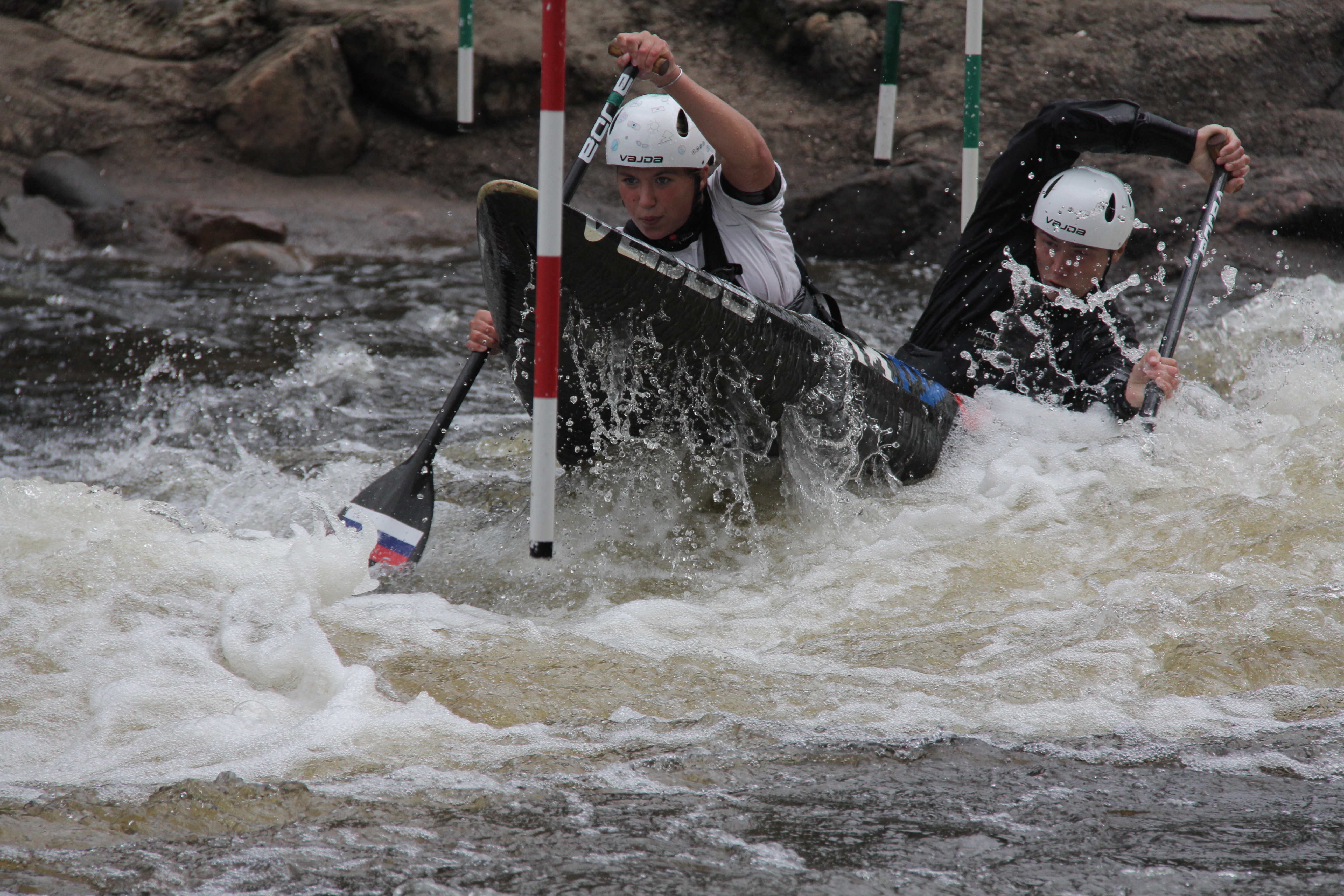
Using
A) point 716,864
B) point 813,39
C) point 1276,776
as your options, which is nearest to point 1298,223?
point 813,39

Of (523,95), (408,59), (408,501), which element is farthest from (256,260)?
(408,501)

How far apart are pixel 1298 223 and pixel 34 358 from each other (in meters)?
8.06

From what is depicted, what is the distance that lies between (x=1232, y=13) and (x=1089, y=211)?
6720mm

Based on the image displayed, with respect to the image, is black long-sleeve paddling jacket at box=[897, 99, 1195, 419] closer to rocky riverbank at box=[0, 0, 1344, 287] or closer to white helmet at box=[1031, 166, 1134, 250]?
white helmet at box=[1031, 166, 1134, 250]

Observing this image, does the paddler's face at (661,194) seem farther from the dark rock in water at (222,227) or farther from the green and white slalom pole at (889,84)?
the dark rock in water at (222,227)

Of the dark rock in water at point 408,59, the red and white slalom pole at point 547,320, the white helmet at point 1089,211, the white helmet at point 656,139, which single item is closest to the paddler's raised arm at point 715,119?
the white helmet at point 656,139

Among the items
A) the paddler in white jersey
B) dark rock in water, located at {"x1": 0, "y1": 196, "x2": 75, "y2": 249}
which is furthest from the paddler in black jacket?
dark rock in water, located at {"x1": 0, "y1": 196, "x2": 75, "y2": 249}

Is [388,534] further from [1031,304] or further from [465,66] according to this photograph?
[465,66]

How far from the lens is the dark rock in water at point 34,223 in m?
7.89

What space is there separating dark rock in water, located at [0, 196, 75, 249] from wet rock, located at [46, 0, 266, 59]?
2.33 meters

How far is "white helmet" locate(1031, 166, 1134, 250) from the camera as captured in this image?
158 inches

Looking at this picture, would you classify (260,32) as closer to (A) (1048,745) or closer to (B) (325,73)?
(B) (325,73)

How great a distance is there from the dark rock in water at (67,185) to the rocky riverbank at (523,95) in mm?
256

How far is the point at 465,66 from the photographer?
8562 millimetres
